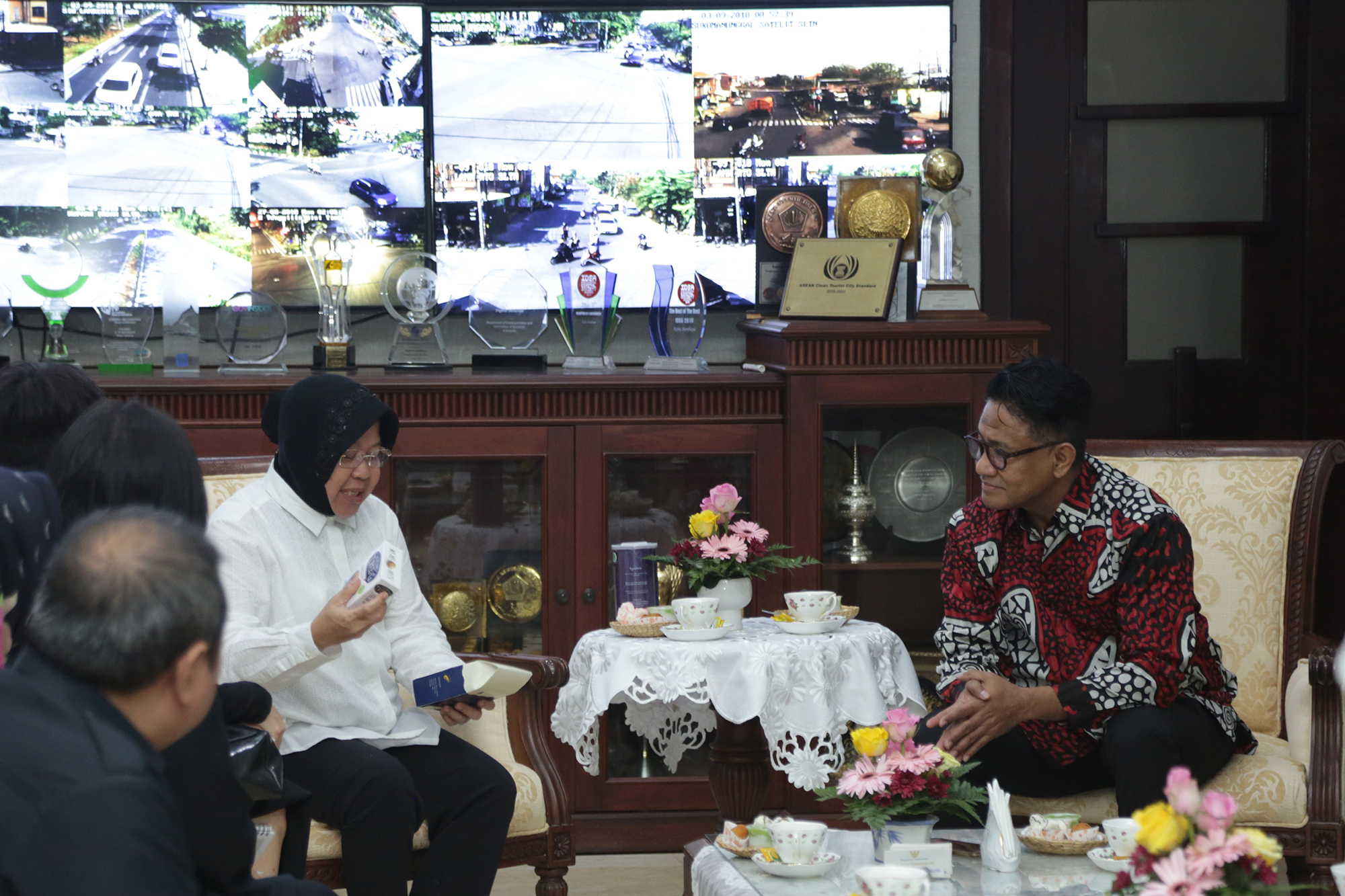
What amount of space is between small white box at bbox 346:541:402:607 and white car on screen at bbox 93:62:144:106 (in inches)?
83.7

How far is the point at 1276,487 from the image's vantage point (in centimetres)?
306

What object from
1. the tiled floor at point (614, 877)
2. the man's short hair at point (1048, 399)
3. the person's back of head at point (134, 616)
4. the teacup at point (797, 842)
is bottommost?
the tiled floor at point (614, 877)

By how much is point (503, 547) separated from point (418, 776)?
116cm

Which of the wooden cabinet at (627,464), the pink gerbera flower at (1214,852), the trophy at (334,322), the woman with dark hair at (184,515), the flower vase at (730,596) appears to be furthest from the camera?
the trophy at (334,322)

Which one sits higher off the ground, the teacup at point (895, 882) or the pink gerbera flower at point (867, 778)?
the pink gerbera flower at point (867, 778)

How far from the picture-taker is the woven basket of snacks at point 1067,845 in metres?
2.14

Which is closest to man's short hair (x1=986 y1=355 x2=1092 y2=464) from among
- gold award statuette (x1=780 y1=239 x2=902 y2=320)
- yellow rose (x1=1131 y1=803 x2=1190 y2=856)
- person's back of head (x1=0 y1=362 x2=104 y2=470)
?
gold award statuette (x1=780 y1=239 x2=902 y2=320)

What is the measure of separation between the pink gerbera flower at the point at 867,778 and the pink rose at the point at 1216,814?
0.71 metres

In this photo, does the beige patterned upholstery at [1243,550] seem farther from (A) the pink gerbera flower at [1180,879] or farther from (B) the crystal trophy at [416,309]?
(B) the crystal trophy at [416,309]

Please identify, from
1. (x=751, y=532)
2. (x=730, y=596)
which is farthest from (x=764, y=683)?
(x=751, y=532)

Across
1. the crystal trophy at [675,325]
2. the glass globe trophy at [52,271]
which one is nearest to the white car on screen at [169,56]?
the glass globe trophy at [52,271]

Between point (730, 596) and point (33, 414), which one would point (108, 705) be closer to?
point (33, 414)

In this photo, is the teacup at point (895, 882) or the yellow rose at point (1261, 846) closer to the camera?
the yellow rose at point (1261, 846)

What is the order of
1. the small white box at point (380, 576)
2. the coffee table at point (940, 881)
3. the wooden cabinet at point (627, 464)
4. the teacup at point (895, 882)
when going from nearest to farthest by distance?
the teacup at point (895, 882), the coffee table at point (940, 881), the small white box at point (380, 576), the wooden cabinet at point (627, 464)
